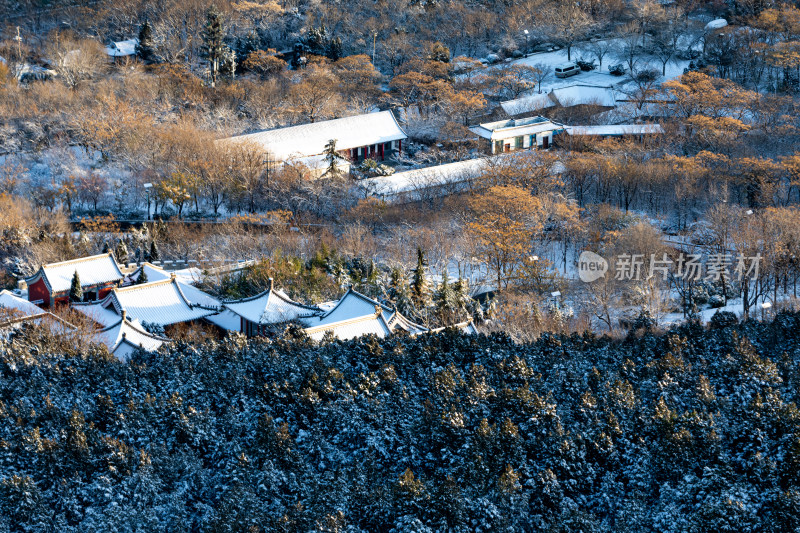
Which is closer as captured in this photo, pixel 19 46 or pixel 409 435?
pixel 409 435

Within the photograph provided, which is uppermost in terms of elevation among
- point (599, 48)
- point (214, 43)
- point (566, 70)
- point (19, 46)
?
point (19, 46)

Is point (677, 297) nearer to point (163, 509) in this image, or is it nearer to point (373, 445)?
point (373, 445)

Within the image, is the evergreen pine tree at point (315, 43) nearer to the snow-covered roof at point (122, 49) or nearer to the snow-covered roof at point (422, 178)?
the snow-covered roof at point (122, 49)

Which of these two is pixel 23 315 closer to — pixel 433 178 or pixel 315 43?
pixel 433 178

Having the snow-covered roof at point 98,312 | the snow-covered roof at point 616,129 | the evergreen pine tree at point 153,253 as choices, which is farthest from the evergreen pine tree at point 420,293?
the snow-covered roof at point 616,129

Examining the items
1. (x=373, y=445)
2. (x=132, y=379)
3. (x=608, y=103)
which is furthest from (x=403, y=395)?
(x=608, y=103)

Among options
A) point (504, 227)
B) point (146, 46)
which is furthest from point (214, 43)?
point (504, 227)
